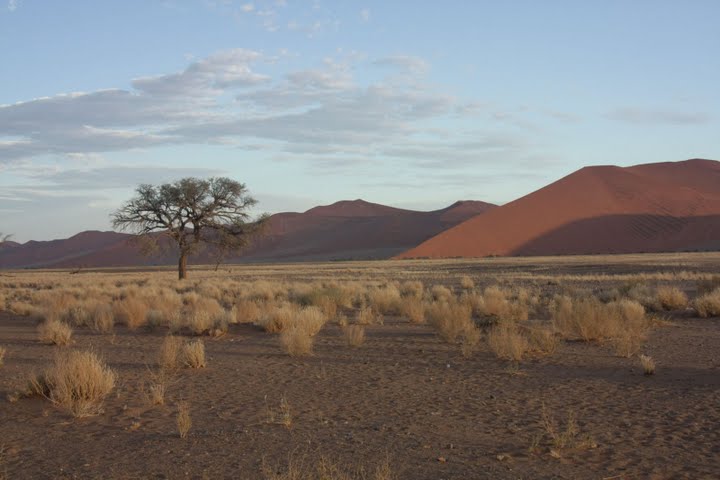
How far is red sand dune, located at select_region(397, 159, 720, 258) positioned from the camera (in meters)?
85.1

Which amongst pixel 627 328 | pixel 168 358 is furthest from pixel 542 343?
pixel 168 358

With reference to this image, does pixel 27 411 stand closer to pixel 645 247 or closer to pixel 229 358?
pixel 229 358

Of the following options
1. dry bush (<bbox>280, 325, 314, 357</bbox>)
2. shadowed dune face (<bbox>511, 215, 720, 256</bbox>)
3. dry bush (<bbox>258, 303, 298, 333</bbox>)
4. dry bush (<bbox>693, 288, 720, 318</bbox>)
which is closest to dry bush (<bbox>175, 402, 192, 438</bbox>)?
dry bush (<bbox>280, 325, 314, 357</bbox>)

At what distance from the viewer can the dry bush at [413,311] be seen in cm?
1667

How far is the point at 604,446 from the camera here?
620 centimetres

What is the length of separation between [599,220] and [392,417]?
300 ft

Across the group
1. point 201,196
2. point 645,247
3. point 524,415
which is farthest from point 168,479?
point 645,247

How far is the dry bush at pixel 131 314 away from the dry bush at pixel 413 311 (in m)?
6.72

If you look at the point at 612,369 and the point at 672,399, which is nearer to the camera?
the point at 672,399

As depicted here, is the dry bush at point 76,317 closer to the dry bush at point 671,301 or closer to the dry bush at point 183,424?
the dry bush at point 183,424

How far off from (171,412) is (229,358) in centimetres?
393

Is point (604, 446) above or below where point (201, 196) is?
below

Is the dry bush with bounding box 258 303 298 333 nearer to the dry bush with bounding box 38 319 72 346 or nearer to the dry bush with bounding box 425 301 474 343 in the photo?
the dry bush with bounding box 425 301 474 343

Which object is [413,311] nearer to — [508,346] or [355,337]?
[355,337]
